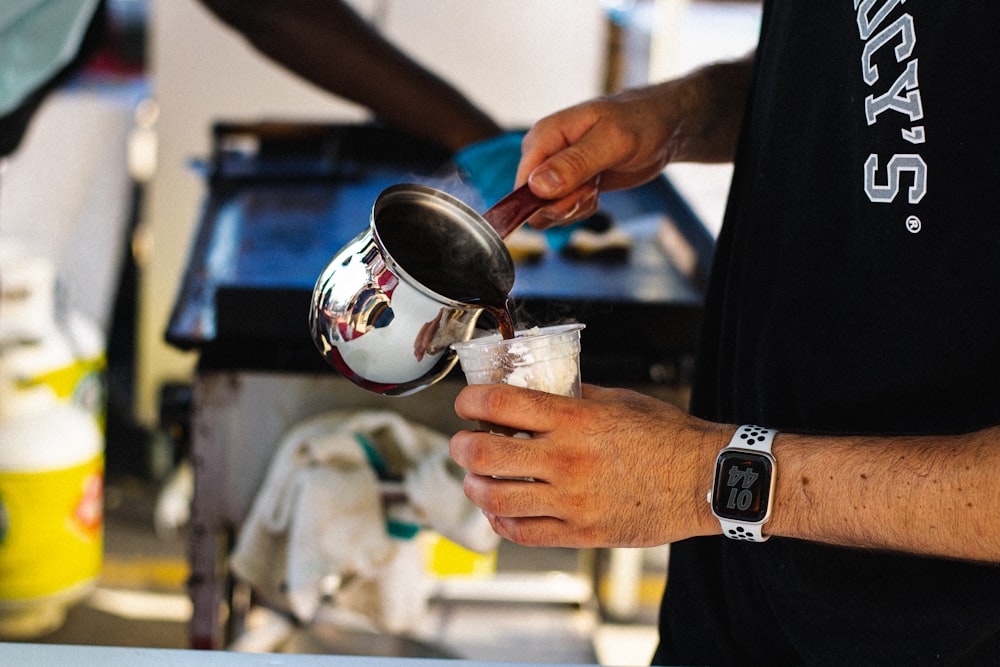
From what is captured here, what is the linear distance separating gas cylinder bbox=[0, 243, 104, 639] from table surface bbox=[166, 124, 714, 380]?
0.59 m

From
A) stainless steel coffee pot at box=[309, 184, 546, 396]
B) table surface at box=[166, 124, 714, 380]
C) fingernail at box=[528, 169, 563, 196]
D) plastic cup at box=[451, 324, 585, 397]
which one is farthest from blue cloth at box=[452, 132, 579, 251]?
plastic cup at box=[451, 324, 585, 397]

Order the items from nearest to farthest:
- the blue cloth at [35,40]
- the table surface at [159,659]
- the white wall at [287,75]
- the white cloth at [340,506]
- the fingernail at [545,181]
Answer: the table surface at [159,659]
the fingernail at [545,181]
the white cloth at [340,506]
the blue cloth at [35,40]
the white wall at [287,75]

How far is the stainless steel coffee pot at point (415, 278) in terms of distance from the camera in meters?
0.89

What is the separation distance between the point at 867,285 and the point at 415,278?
0.39 m

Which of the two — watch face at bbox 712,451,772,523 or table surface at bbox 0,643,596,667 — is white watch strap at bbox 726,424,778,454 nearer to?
watch face at bbox 712,451,772,523

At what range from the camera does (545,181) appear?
3.42 ft

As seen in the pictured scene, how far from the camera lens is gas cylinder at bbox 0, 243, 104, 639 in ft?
7.33

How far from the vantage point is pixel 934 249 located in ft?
2.64

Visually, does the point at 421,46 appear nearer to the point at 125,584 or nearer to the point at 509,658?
the point at 125,584

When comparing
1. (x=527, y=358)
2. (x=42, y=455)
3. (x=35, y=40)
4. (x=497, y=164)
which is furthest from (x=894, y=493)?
(x=42, y=455)

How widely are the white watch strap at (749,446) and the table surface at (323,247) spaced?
0.76 m

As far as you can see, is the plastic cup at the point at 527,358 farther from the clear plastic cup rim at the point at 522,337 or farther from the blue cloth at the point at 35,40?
the blue cloth at the point at 35,40

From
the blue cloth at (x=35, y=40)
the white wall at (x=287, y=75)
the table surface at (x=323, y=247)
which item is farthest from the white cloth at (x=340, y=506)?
the white wall at (x=287, y=75)

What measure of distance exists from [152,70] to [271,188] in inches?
60.1
